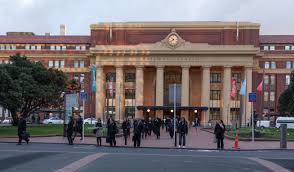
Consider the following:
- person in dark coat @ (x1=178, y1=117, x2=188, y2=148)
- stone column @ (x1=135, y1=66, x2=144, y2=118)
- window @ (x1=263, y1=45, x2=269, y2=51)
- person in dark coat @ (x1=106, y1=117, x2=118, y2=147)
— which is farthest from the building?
person in dark coat @ (x1=106, y1=117, x2=118, y2=147)

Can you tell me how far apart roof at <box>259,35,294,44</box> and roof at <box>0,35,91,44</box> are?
126 ft

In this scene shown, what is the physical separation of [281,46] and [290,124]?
34487 mm

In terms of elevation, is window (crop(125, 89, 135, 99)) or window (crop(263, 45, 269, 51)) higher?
window (crop(263, 45, 269, 51))

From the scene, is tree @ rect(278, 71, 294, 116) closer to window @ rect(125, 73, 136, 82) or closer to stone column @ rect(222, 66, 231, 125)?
stone column @ rect(222, 66, 231, 125)

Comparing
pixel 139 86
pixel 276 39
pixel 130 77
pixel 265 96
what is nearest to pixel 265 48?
pixel 276 39

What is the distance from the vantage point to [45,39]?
129250mm

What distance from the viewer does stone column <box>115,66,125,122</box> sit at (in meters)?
112

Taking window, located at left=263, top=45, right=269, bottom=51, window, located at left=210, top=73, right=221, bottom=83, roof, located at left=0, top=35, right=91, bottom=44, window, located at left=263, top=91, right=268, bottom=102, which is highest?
roof, located at left=0, top=35, right=91, bottom=44

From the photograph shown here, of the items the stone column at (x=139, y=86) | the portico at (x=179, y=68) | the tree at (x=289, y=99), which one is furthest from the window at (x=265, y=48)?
the stone column at (x=139, y=86)

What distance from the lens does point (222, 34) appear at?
379 feet

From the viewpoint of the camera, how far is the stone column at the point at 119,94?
112 m

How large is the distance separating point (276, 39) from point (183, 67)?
2480 cm

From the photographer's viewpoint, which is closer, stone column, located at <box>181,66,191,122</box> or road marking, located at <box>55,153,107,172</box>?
road marking, located at <box>55,153,107,172</box>

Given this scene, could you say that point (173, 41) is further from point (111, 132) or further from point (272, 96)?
point (111, 132)
